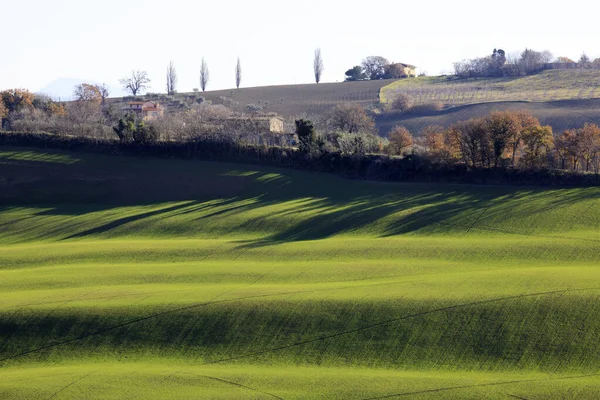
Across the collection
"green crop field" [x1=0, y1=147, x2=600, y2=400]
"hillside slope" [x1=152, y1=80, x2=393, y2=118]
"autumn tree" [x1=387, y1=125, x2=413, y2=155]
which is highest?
"hillside slope" [x1=152, y1=80, x2=393, y2=118]

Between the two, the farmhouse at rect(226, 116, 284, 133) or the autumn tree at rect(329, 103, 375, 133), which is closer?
the farmhouse at rect(226, 116, 284, 133)

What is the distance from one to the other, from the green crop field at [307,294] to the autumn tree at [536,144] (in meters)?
4.00

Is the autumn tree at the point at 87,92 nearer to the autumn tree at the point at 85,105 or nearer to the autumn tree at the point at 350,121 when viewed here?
the autumn tree at the point at 85,105

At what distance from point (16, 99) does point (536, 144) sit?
321 ft

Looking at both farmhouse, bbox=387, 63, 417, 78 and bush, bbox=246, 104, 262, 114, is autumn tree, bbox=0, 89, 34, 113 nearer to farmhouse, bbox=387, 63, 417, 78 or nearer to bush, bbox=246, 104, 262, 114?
bush, bbox=246, 104, 262, 114

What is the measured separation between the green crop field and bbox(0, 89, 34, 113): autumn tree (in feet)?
194

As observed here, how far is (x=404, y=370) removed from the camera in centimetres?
4109

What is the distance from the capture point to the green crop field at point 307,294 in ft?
132

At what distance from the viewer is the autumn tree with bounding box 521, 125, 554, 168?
78000mm

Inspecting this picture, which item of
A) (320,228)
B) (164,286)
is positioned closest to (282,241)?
(320,228)

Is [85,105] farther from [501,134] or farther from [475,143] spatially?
[501,134]

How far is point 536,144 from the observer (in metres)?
79.4

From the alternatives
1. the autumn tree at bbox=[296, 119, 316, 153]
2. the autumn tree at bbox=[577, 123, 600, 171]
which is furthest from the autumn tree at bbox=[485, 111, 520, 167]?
the autumn tree at bbox=[296, 119, 316, 153]

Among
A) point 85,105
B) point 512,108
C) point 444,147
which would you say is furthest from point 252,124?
point 85,105
